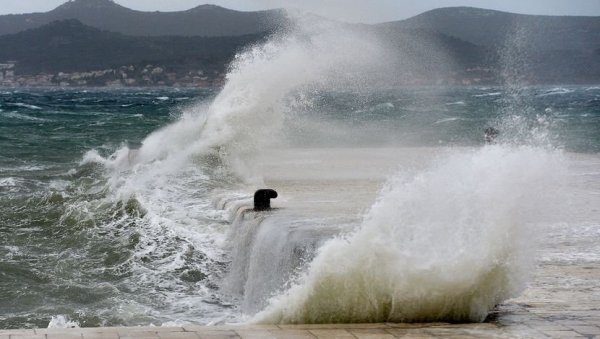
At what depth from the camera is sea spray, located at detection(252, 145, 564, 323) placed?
7.32 metres

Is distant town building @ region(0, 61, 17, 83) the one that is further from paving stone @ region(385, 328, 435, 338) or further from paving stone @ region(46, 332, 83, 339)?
paving stone @ region(385, 328, 435, 338)

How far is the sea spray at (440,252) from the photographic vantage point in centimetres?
732

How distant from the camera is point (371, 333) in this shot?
264 inches

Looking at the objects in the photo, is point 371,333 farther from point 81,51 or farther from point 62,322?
point 81,51

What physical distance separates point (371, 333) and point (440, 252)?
1.15 meters

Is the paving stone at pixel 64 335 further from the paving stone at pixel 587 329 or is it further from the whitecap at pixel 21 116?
the whitecap at pixel 21 116

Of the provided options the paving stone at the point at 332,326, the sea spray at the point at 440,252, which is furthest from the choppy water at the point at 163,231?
the paving stone at the point at 332,326

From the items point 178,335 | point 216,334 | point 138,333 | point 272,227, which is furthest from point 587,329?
point 272,227

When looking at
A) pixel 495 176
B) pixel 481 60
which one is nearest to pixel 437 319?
pixel 495 176

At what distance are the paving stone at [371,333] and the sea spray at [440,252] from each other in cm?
47

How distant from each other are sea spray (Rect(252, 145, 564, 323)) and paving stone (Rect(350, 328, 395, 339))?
0.47m

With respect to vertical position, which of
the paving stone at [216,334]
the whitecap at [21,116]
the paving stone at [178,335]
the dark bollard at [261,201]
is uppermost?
the paving stone at [178,335]

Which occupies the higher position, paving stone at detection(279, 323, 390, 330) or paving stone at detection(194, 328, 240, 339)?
paving stone at detection(194, 328, 240, 339)

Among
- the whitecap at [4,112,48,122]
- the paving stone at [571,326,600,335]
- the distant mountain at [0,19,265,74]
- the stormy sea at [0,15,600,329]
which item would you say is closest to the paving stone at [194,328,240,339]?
the stormy sea at [0,15,600,329]
